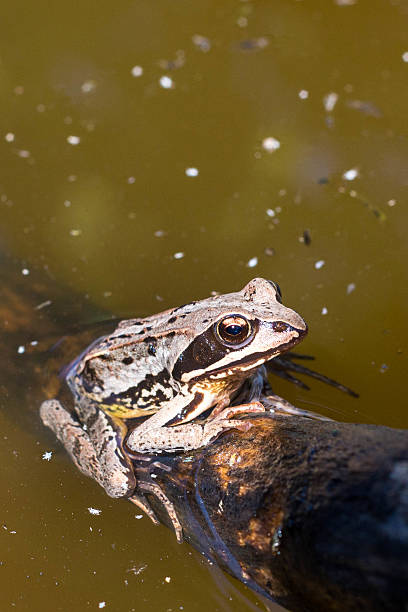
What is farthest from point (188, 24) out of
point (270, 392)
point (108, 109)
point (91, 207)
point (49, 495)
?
point (49, 495)

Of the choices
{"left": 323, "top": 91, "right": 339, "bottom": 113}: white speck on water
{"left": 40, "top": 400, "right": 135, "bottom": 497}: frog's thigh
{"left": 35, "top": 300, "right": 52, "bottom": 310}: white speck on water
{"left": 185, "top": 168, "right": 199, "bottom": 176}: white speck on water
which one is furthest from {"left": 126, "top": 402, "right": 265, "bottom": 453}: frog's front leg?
{"left": 323, "top": 91, "right": 339, "bottom": 113}: white speck on water

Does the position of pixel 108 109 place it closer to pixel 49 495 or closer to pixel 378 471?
pixel 49 495

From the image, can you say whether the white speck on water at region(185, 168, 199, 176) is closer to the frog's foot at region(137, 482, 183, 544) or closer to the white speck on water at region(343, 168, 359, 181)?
the white speck on water at region(343, 168, 359, 181)

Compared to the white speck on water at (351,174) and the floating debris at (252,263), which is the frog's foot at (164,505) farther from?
the white speck on water at (351,174)

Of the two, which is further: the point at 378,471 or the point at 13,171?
the point at 13,171

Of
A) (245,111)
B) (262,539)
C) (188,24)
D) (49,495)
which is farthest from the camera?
(188,24)

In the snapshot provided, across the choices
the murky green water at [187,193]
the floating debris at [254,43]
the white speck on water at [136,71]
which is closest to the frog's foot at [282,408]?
the murky green water at [187,193]

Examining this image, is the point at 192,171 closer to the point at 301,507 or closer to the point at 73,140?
the point at 73,140

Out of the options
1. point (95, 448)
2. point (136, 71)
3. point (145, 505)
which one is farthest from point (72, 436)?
point (136, 71)
